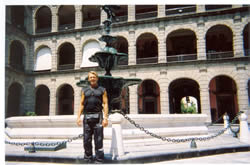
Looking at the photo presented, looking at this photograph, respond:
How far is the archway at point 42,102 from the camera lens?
23725mm

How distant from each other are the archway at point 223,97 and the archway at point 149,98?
5452 millimetres

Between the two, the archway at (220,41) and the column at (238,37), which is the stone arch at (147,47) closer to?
the archway at (220,41)

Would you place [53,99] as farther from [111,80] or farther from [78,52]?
[111,80]

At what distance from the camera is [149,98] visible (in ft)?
71.6

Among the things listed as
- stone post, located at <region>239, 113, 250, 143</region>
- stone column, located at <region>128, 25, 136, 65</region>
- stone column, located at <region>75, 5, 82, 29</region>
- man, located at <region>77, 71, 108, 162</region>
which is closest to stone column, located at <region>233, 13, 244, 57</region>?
stone column, located at <region>128, 25, 136, 65</region>

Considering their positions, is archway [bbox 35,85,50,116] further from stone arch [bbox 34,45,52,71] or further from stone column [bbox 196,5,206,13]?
stone column [bbox 196,5,206,13]

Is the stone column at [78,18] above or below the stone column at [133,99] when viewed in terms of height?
above

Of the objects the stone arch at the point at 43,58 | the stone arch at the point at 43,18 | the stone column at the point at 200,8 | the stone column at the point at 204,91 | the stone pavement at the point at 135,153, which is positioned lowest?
the stone pavement at the point at 135,153

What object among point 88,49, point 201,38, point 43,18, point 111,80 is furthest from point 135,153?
point 43,18

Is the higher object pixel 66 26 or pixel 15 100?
pixel 66 26

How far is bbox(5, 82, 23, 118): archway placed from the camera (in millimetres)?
19898

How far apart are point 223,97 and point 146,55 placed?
8.84 m

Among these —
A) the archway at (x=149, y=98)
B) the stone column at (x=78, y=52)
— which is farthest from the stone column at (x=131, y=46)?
the stone column at (x=78, y=52)

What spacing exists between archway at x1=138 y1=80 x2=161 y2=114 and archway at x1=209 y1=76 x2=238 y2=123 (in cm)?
545
